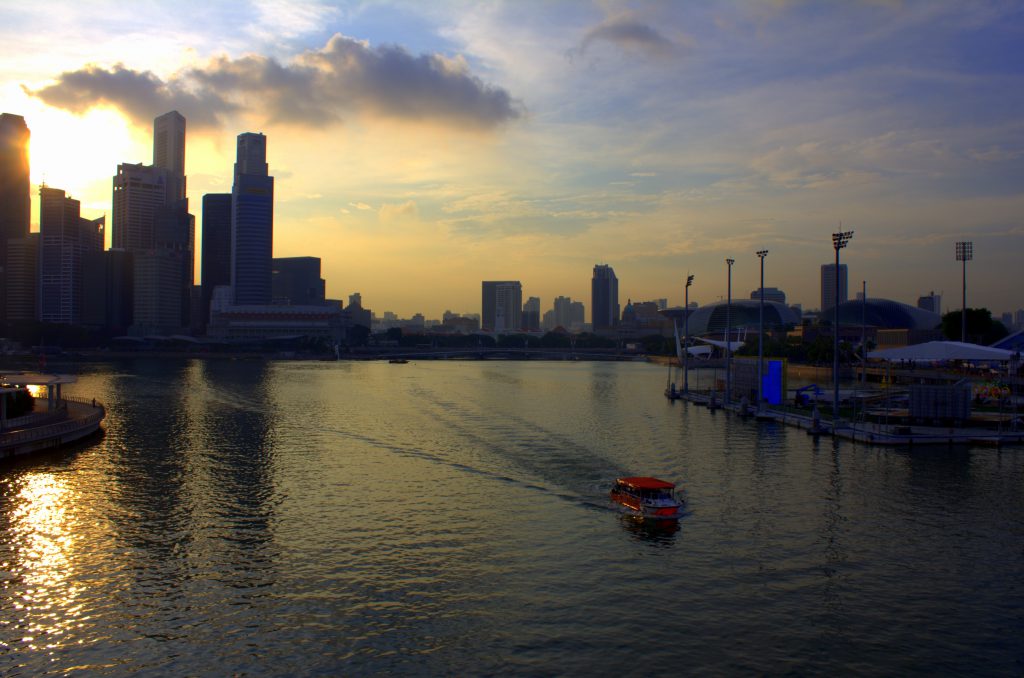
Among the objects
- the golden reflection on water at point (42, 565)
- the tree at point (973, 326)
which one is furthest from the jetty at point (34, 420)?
the tree at point (973, 326)

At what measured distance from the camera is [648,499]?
34188mm

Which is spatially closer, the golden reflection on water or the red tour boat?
the golden reflection on water

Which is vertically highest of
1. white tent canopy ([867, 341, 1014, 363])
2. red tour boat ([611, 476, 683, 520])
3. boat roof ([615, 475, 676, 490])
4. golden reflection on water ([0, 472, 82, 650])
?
white tent canopy ([867, 341, 1014, 363])

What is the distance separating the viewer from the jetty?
163 ft

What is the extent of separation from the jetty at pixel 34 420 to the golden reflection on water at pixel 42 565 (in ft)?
30.1

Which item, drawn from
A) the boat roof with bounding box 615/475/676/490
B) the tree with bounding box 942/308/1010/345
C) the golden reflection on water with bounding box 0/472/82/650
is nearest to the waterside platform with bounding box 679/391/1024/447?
the boat roof with bounding box 615/475/676/490

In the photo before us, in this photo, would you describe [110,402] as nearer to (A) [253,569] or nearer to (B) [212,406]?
(B) [212,406]

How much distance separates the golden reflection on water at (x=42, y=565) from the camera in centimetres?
2284

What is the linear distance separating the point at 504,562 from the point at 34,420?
4514 cm

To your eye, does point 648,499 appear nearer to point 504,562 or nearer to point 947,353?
point 504,562

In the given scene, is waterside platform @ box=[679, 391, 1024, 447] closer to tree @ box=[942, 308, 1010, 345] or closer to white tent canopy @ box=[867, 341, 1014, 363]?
white tent canopy @ box=[867, 341, 1014, 363]

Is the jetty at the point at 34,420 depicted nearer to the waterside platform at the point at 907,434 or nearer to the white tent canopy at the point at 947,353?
the waterside platform at the point at 907,434

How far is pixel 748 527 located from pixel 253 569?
67.6 ft

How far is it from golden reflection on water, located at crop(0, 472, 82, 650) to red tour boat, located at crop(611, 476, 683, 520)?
2203 cm
